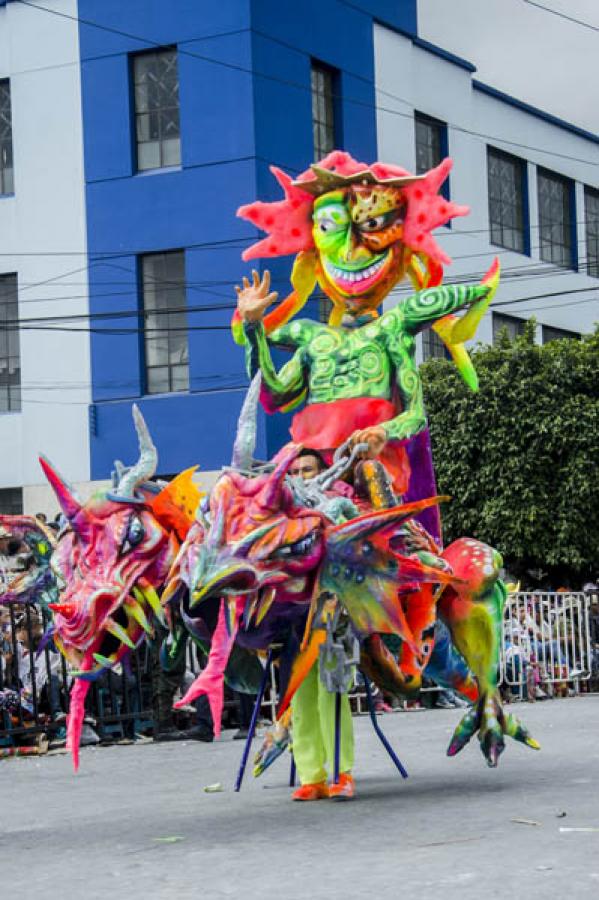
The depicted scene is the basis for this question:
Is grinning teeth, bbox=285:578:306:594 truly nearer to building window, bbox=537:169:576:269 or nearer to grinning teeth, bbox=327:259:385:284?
grinning teeth, bbox=327:259:385:284

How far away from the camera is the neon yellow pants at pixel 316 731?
24.6 feet

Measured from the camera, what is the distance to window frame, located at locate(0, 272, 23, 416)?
26.0 m

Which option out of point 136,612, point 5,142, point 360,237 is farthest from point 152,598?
point 5,142

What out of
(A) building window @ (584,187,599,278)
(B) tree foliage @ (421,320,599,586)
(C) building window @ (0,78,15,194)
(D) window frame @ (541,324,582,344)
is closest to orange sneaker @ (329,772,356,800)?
(B) tree foliage @ (421,320,599,586)

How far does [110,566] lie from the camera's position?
7434 mm

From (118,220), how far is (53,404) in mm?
2984

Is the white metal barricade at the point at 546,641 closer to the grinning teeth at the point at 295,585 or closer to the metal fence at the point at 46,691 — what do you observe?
the metal fence at the point at 46,691

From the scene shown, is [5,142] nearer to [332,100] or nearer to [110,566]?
[332,100]

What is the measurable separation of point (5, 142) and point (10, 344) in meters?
3.19

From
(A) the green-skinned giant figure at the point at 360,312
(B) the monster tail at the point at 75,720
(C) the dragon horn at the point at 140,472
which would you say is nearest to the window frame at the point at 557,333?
(A) the green-skinned giant figure at the point at 360,312

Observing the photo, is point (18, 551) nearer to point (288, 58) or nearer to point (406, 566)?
point (406, 566)

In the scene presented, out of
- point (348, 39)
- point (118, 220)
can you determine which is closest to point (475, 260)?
point (348, 39)

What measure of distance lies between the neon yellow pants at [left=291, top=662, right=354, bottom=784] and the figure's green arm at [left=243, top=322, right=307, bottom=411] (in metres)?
1.43

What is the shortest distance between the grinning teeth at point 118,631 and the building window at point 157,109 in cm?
1799
